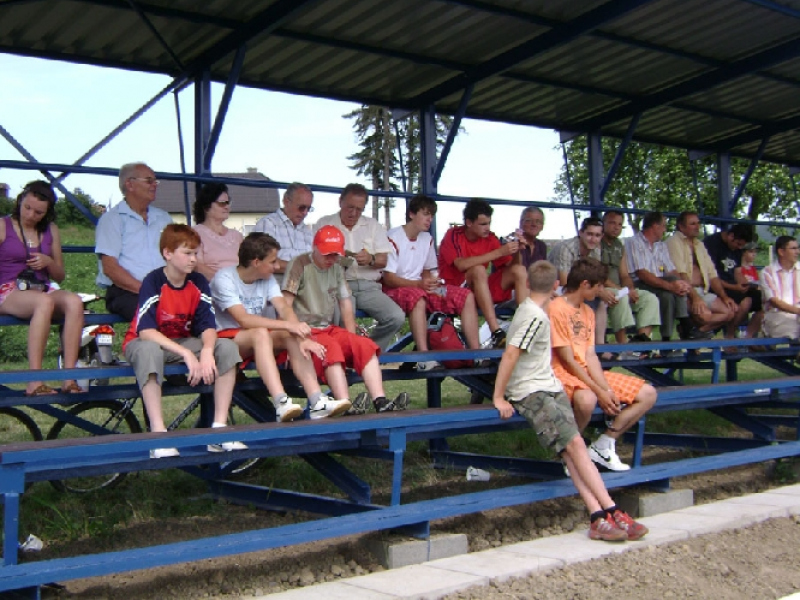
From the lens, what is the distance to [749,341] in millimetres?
8578

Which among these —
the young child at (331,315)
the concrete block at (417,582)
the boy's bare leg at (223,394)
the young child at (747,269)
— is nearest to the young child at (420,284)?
the young child at (331,315)

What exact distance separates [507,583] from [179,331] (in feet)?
7.39

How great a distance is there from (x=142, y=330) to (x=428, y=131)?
4.99 metres

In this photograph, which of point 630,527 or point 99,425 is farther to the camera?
point 99,425

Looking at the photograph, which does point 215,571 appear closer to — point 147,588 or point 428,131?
point 147,588

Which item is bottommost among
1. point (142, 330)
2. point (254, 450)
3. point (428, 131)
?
point (254, 450)

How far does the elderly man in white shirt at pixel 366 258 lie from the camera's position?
674 cm

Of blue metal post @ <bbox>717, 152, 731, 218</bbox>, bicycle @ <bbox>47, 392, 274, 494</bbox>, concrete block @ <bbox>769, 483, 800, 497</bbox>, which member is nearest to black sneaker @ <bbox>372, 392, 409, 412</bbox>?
bicycle @ <bbox>47, 392, 274, 494</bbox>

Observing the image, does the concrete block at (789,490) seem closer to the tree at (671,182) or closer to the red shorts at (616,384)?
the red shorts at (616,384)

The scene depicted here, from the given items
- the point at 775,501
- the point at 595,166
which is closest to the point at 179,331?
the point at 775,501

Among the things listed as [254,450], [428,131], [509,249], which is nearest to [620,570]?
[254,450]

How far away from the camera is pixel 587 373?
18.9 ft

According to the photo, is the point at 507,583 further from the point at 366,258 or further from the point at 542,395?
the point at 366,258

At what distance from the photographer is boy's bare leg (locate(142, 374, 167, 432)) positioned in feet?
15.0
